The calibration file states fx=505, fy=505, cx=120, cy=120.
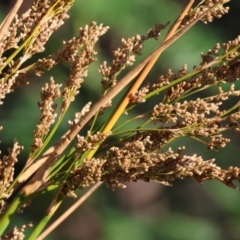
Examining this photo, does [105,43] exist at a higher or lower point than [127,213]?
higher

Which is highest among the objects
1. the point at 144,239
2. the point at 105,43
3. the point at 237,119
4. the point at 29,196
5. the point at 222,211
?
the point at 105,43

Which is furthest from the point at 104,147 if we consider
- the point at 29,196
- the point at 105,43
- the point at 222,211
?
the point at 222,211

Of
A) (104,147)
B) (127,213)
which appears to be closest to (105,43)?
(127,213)

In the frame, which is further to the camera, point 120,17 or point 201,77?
point 120,17

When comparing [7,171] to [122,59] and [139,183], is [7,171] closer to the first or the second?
[122,59]

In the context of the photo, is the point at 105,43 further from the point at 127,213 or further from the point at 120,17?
the point at 127,213

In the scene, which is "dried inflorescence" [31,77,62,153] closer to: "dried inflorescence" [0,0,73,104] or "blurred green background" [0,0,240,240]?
"dried inflorescence" [0,0,73,104]

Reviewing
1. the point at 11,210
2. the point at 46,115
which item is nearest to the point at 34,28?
the point at 46,115

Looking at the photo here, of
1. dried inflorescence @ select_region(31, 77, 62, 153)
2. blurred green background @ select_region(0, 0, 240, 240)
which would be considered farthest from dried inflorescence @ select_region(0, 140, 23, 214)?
blurred green background @ select_region(0, 0, 240, 240)

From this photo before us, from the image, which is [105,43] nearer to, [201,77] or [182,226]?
[182,226]
